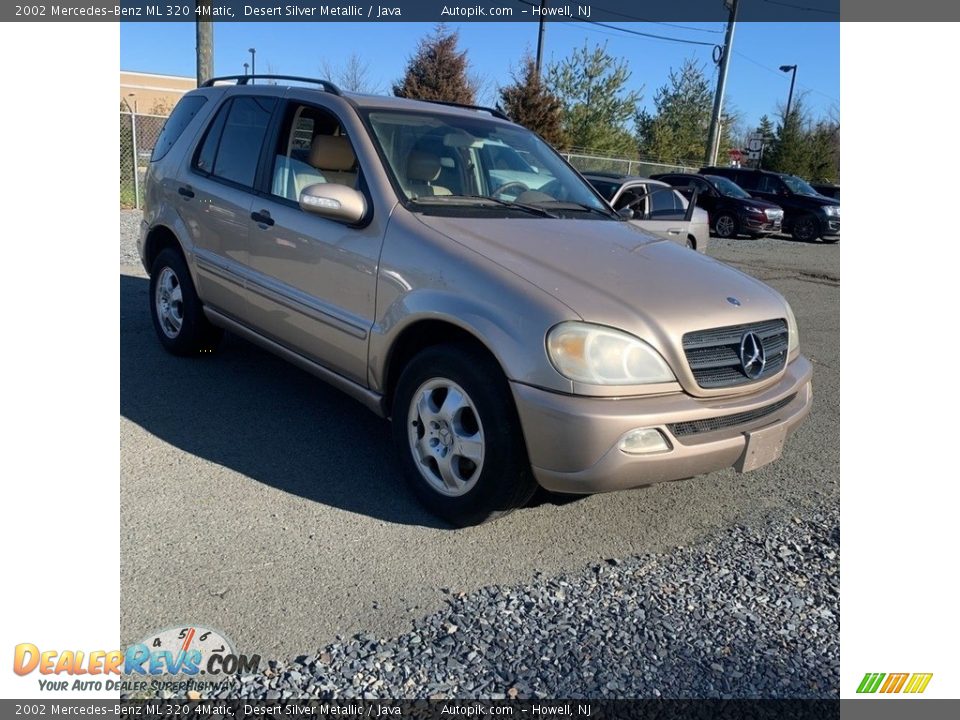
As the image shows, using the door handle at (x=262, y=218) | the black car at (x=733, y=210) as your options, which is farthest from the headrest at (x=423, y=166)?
the black car at (x=733, y=210)

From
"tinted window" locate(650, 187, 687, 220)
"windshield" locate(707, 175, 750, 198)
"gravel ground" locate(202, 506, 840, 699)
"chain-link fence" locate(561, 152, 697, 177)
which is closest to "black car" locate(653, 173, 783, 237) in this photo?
"windshield" locate(707, 175, 750, 198)

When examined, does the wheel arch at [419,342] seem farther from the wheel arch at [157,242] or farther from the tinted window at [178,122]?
→ the tinted window at [178,122]

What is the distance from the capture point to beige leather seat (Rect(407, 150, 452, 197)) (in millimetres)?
3992

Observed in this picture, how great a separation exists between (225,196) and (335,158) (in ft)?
3.19

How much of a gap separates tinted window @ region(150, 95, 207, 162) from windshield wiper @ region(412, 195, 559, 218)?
95.4 inches

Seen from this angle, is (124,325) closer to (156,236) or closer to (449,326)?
(156,236)

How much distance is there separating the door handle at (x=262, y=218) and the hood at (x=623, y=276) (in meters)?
1.10

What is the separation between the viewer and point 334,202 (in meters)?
3.74

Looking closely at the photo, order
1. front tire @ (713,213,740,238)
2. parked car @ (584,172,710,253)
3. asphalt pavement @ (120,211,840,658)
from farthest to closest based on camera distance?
front tire @ (713,213,740,238) < parked car @ (584,172,710,253) < asphalt pavement @ (120,211,840,658)

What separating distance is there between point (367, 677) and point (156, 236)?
4.19m

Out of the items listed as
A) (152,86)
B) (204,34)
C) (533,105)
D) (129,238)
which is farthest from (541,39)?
(152,86)

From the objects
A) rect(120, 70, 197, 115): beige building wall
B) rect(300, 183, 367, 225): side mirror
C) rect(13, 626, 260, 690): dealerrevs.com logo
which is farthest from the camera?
rect(120, 70, 197, 115): beige building wall

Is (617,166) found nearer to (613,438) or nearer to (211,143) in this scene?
(211,143)

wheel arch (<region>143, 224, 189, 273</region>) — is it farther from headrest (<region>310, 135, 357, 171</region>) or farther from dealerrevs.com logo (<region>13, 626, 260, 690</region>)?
dealerrevs.com logo (<region>13, 626, 260, 690</region>)
